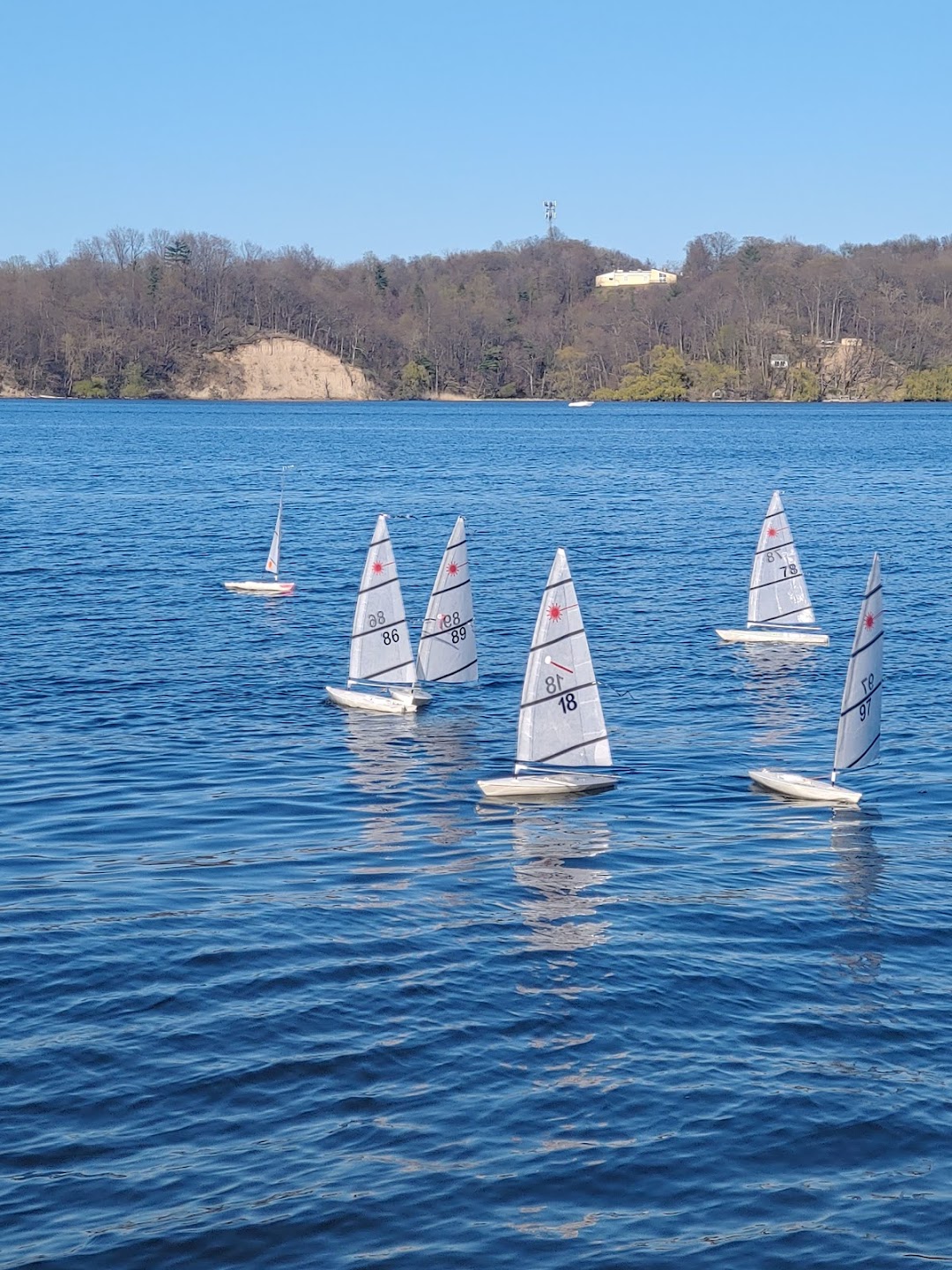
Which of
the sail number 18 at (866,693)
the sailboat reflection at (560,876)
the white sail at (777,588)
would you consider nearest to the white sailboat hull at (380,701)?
the sailboat reflection at (560,876)

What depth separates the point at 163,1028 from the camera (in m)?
18.8

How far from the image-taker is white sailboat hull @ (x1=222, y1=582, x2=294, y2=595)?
192 ft

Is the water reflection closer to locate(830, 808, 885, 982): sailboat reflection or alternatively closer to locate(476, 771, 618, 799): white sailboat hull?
locate(830, 808, 885, 982): sailboat reflection

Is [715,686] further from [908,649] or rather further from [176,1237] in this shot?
[176,1237]

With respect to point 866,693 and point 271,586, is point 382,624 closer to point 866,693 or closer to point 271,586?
point 866,693

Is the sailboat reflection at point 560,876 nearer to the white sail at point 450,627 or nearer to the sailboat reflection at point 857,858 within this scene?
the sailboat reflection at point 857,858

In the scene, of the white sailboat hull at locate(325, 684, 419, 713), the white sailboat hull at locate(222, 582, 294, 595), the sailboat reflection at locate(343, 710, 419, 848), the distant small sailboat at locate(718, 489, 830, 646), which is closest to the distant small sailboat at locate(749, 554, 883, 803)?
the sailboat reflection at locate(343, 710, 419, 848)

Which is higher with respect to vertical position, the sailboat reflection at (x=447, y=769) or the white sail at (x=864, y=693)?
the white sail at (x=864, y=693)

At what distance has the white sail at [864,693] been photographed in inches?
1112

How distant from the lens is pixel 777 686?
41.2 meters

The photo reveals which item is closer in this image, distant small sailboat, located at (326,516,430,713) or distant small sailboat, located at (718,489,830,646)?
distant small sailboat, located at (326,516,430,713)

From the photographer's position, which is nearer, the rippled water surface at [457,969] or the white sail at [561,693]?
the rippled water surface at [457,969]

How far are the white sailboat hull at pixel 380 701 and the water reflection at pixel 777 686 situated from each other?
8334 mm

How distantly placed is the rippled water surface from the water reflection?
20cm
